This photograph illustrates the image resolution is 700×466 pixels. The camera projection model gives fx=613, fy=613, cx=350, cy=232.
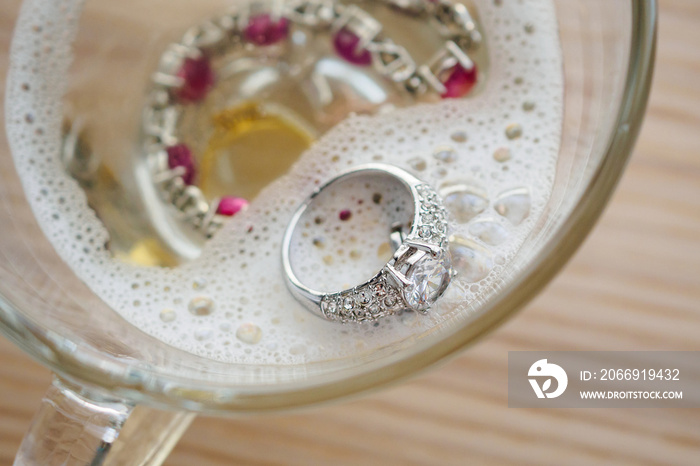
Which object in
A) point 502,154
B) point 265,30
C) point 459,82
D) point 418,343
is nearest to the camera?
point 418,343

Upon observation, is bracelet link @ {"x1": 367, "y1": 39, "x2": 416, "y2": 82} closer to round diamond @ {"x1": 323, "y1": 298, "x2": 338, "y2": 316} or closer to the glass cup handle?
round diamond @ {"x1": 323, "y1": 298, "x2": 338, "y2": 316}

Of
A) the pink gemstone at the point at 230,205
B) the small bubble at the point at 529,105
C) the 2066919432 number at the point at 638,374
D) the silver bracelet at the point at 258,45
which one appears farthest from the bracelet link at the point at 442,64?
the 2066919432 number at the point at 638,374

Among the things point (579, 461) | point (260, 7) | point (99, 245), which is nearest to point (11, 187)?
point (99, 245)

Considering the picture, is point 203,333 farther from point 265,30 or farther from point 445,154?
point 265,30

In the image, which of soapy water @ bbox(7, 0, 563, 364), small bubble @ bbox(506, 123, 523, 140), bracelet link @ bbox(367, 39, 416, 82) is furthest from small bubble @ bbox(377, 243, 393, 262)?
bracelet link @ bbox(367, 39, 416, 82)

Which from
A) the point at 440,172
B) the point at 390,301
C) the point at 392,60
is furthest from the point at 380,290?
the point at 392,60

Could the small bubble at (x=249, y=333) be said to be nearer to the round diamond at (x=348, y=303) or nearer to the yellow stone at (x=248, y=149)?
the round diamond at (x=348, y=303)

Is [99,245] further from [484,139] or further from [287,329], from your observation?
[484,139]
